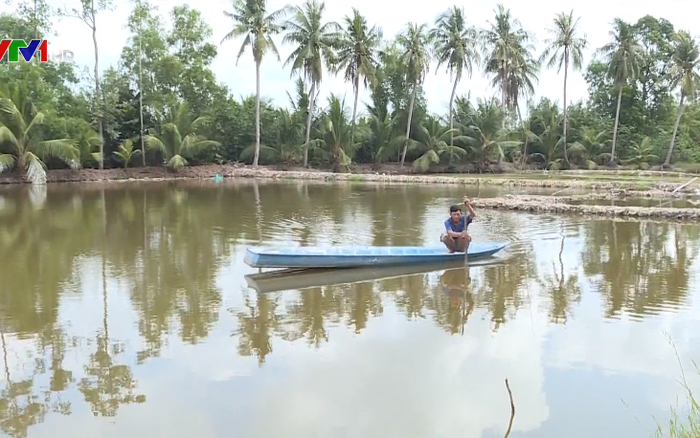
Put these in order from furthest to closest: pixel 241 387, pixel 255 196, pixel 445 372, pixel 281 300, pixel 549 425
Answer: pixel 255 196
pixel 281 300
pixel 445 372
pixel 241 387
pixel 549 425

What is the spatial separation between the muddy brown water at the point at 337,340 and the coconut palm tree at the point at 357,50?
23918 millimetres

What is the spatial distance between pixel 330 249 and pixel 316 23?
88.5 ft

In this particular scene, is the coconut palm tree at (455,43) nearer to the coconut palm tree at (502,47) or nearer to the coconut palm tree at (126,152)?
the coconut palm tree at (502,47)

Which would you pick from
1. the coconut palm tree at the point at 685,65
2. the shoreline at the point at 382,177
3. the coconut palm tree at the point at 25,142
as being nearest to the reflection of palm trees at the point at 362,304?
the shoreline at the point at 382,177

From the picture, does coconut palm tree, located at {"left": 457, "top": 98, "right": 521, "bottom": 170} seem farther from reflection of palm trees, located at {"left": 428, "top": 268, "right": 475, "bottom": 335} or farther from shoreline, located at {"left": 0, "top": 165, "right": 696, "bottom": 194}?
reflection of palm trees, located at {"left": 428, "top": 268, "right": 475, "bottom": 335}

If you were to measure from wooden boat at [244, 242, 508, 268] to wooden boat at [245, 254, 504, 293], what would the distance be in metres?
0.09

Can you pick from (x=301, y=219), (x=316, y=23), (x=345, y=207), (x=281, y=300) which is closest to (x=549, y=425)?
(x=281, y=300)

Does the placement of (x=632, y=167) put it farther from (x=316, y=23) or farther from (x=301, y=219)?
(x=301, y=219)

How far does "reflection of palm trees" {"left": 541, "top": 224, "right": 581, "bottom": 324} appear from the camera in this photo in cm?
766

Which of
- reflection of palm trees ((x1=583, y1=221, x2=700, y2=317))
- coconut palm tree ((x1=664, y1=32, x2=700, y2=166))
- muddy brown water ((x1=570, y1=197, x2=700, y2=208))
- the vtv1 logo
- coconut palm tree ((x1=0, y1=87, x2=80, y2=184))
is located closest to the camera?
reflection of palm trees ((x1=583, y1=221, x2=700, y2=317))

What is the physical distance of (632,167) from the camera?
121ft

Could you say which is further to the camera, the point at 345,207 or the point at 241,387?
the point at 345,207

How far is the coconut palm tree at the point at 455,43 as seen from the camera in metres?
35.6

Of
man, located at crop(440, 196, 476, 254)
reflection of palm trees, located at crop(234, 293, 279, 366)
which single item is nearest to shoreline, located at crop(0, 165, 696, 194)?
man, located at crop(440, 196, 476, 254)
